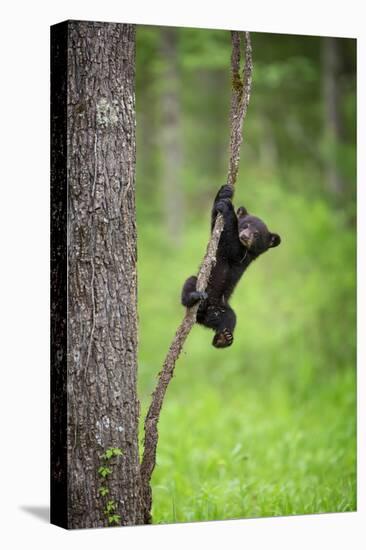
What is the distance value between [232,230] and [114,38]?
1.68 m

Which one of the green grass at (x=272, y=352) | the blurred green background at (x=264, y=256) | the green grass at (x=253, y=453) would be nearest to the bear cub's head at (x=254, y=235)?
the green grass at (x=253, y=453)

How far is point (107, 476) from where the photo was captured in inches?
238

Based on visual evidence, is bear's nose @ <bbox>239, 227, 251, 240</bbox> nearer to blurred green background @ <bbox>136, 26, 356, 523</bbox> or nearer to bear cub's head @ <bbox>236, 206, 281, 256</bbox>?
bear cub's head @ <bbox>236, 206, 281, 256</bbox>

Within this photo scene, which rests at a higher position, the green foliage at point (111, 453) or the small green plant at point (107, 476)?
the green foliage at point (111, 453)

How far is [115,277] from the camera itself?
238 inches

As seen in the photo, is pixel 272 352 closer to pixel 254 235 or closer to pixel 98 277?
pixel 254 235

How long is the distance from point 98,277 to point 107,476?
4.40 ft

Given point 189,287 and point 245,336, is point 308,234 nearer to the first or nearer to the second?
point 245,336

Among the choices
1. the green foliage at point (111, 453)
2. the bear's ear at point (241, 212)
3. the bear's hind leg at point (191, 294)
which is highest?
the bear's ear at point (241, 212)

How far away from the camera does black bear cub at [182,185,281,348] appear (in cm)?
680

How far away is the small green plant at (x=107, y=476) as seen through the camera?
603 centimetres

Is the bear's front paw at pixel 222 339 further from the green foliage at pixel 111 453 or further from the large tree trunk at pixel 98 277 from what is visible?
the green foliage at pixel 111 453

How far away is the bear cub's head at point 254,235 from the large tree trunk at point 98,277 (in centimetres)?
120

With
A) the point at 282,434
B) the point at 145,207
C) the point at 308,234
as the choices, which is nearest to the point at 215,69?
the point at 145,207
